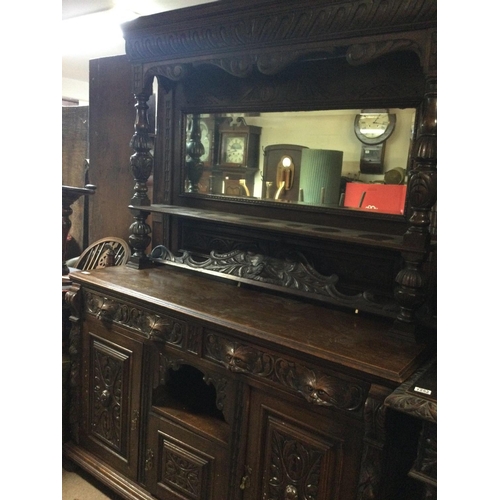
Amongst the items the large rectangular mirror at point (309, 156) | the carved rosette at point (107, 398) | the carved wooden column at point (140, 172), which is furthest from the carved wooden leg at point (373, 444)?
the carved wooden column at point (140, 172)

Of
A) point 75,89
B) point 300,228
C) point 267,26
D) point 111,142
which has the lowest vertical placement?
point 300,228

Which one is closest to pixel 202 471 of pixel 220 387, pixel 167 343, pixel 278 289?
pixel 220 387

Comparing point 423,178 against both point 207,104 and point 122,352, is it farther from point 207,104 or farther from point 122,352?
point 122,352

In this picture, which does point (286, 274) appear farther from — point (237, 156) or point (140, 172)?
point (140, 172)

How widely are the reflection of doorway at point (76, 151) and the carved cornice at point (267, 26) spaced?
1816 mm

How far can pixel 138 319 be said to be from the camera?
173 centimetres

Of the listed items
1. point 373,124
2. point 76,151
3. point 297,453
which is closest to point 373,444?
point 297,453

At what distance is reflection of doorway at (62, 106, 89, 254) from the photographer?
3.55m

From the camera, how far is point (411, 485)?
1.31 m

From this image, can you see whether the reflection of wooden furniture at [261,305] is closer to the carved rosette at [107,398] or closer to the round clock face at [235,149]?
the carved rosette at [107,398]

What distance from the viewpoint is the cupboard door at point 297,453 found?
1.23 meters

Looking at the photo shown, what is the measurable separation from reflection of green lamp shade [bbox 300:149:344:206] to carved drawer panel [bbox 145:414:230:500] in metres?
1.00

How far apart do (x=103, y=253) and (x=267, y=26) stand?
1725 mm
